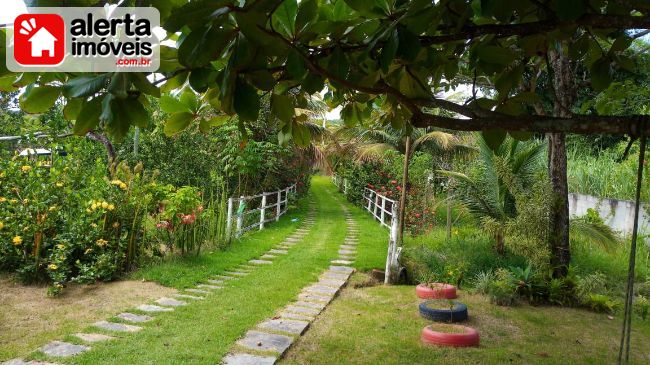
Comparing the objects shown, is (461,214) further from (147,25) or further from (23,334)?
(147,25)

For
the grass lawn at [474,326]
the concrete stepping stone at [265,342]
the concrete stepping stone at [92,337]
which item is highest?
the concrete stepping stone at [92,337]

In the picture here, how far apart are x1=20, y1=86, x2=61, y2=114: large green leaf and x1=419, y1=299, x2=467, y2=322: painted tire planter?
4.13m

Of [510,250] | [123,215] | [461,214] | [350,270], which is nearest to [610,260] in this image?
[510,250]

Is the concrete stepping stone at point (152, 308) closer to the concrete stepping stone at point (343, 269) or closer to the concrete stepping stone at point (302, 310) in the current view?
the concrete stepping stone at point (302, 310)

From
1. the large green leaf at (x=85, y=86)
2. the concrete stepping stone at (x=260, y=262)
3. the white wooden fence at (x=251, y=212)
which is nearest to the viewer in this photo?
the large green leaf at (x=85, y=86)

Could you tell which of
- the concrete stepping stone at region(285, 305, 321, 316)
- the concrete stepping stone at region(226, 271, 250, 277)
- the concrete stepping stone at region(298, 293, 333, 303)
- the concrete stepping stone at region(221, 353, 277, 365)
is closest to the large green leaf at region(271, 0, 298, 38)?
the concrete stepping stone at region(221, 353, 277, 365)

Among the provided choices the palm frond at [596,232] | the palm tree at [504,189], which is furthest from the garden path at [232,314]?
the palm frond at [596,232]

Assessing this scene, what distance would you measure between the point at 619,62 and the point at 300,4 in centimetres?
143

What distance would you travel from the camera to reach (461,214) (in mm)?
Result: 7133

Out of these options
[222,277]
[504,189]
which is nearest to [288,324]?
[222,277]

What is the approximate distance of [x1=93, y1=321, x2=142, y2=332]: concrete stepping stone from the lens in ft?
12.7

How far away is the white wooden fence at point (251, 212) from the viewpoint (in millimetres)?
8406

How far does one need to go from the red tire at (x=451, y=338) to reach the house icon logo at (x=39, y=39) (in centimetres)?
354

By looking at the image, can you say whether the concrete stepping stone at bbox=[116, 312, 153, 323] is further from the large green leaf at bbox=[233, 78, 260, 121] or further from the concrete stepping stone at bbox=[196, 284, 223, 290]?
the large green leaf at bbox=[233, 78, 260, 121]
